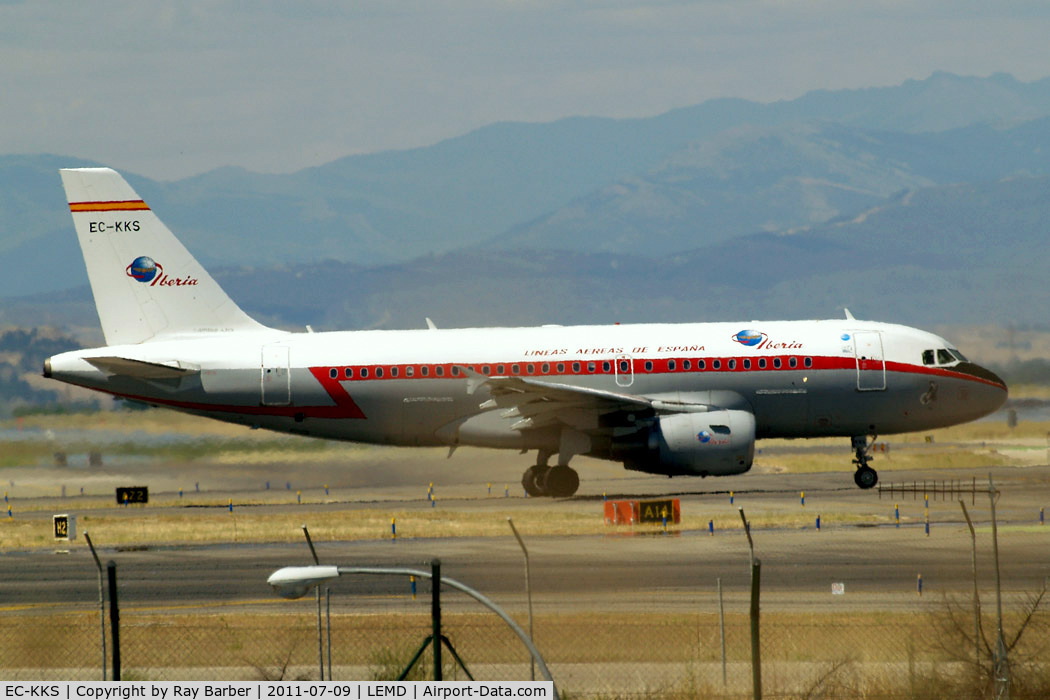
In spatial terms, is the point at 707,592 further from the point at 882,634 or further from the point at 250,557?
the point at 250,557

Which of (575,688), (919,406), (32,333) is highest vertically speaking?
(32,333)

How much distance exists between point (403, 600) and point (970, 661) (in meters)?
11.5

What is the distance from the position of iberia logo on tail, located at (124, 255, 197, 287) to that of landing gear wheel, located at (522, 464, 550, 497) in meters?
11.2

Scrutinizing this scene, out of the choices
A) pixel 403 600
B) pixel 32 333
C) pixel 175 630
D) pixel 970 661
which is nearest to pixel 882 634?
pixel 970 661

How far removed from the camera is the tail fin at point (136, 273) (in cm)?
4347

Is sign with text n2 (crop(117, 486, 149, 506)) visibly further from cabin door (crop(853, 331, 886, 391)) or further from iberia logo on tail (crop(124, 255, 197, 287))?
cabin door (crop(853, 331, 886, 391))

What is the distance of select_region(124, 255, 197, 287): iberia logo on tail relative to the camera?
43.6m

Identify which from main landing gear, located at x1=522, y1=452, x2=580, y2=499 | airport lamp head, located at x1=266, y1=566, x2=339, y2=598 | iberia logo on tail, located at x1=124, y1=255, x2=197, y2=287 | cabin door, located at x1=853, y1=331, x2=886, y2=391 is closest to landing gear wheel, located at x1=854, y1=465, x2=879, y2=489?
cabin door, located at x1=853, y1=331, x2=886, y2=391

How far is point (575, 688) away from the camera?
20.3 m

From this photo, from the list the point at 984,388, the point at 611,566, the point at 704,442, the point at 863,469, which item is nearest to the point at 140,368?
the point at 704,442

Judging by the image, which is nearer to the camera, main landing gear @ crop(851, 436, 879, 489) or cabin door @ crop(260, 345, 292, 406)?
cabin door @ crop(260, 345, 292, 406)

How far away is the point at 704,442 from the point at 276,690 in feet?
77.3

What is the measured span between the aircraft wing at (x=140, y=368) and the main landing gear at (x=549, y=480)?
32.1 feet

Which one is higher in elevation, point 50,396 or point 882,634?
point 50,396
